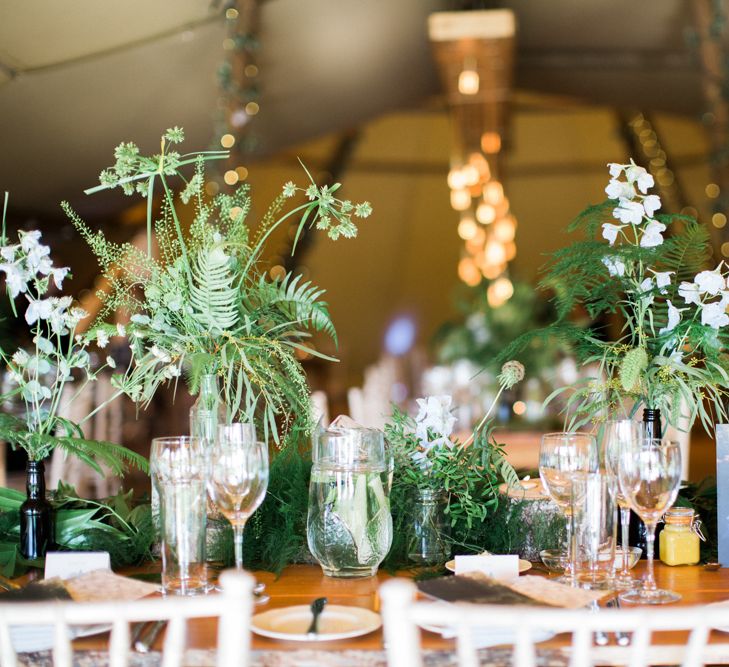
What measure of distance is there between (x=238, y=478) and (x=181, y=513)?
104 mm

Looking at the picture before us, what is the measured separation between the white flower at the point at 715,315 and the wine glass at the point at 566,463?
34 cm

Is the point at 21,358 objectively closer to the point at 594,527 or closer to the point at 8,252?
the point at 8,252

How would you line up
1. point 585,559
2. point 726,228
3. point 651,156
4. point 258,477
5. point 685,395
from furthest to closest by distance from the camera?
point 651,156 < point 726,228 < point 685,395 < point 585,559 < point 258,477

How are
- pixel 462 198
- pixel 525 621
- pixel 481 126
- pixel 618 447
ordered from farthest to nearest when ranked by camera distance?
pixel 481 126 → pixel 462 198 → pixel 618 447 → pixel 525 621

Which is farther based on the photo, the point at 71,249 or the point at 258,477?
the point at 71,249

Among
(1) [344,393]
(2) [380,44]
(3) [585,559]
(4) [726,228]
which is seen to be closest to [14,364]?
(3) [585,559]

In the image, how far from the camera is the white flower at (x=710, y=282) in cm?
158

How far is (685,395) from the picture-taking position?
63.0 inches

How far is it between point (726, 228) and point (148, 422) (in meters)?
3.99

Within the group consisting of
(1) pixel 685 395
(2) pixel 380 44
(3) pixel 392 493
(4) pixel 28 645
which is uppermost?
(2) pixel 380 44

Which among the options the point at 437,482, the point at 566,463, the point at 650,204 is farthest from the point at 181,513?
the point at 650,204

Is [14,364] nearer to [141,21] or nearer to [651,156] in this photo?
[141,21]

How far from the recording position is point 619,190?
5.48 ft

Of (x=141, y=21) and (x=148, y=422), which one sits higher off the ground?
(x=141, y=21)
